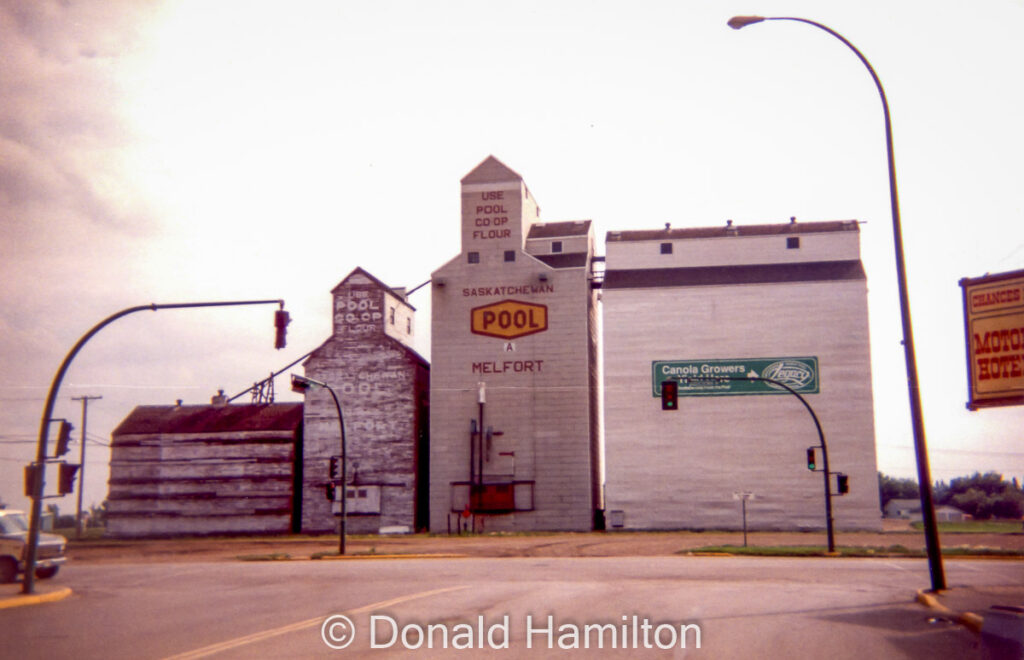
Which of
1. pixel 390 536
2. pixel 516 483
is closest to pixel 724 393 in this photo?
pixel 516 483

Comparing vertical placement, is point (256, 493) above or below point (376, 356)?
below

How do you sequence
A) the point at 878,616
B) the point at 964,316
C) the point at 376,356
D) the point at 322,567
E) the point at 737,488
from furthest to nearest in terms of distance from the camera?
the point at 376,356 < the point at 737,488 < the point at 322,567 < the point at 964,316 < the point at 878,616

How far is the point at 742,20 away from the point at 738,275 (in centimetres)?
3868

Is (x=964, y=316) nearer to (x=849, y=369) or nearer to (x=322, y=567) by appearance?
(x=322, y=567)

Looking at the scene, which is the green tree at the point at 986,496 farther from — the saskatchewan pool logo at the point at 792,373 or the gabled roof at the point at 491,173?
the gabled roof at the point at 491,173

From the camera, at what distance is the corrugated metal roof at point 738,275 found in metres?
54.2

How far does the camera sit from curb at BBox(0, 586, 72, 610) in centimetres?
1719

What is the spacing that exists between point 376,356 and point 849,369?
2810 cm

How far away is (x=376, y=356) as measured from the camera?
56.3 metres

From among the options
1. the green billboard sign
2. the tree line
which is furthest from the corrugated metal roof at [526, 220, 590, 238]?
the tree line

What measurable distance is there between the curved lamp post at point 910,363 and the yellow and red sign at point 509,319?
35847 millimetres

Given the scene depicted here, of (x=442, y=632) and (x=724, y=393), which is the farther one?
(x=724, y=393)

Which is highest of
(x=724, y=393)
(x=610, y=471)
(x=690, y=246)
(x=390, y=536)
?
(x=690, y=246)

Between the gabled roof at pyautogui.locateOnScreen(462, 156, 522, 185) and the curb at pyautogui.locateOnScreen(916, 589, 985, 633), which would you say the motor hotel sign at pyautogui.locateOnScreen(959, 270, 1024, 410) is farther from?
the gabled roof at pyautogui.locateOnScreen(462, 156, 522, 185)
